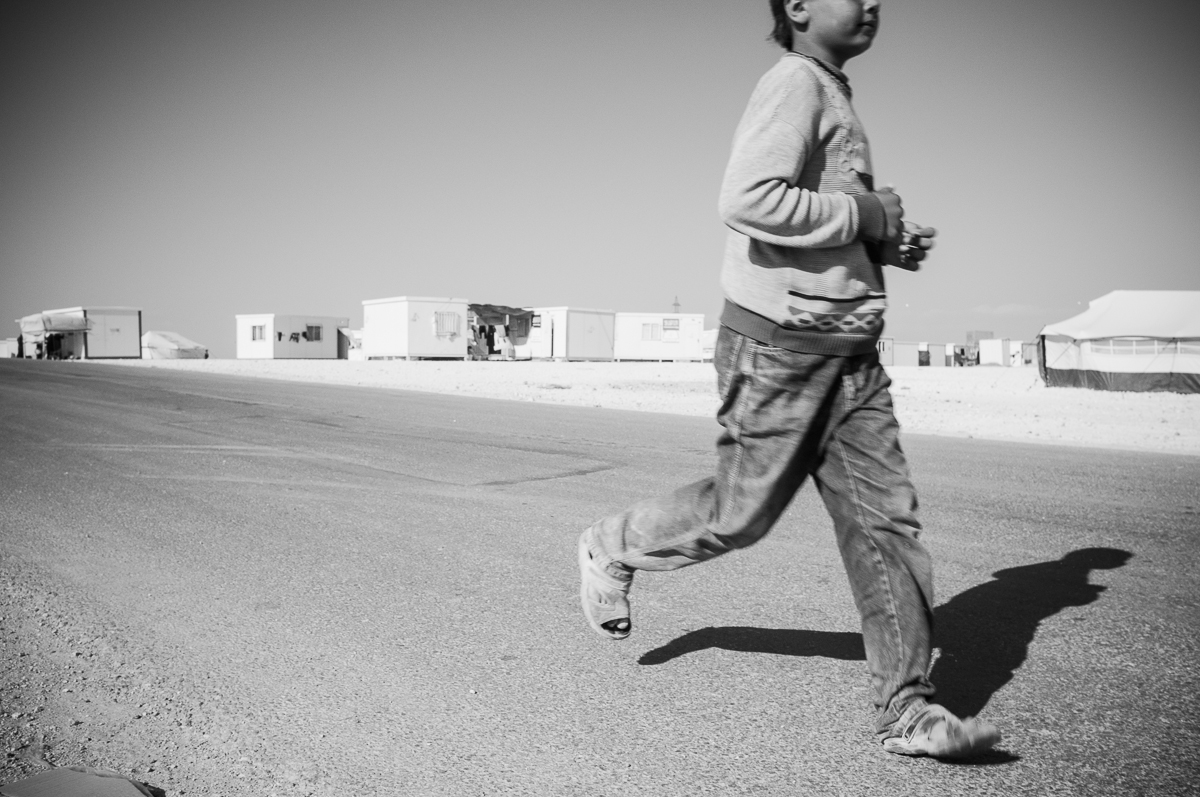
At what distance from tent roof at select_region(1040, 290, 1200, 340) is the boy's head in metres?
23.8

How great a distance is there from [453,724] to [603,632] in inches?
19.7

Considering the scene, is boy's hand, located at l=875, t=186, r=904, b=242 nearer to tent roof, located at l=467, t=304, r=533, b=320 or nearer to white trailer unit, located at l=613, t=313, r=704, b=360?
tent roof, located at l=467, t=304, r=533, b=320

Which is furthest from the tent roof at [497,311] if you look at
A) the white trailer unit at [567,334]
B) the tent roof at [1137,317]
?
the tent roof at [1137,317]

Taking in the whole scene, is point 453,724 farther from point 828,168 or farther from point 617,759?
point 828,168

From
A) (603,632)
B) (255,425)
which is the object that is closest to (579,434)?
(255,425)

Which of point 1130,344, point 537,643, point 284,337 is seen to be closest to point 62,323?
point 284,337

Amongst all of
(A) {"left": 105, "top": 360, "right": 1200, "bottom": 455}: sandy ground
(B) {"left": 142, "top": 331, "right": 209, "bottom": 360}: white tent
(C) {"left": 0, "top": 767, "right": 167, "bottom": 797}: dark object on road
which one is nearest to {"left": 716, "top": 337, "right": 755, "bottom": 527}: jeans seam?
(C) {"left": 0, "top": 767, "right": 167, "bottom": 797}: dark object on road

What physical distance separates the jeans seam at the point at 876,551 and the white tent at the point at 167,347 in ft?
178

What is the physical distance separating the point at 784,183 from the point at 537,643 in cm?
155

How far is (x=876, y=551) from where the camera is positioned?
1.92 metres

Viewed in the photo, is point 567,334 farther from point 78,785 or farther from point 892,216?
point 78,785

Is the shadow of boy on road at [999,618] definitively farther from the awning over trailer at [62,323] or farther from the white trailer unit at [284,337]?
the awning over trailer at [62,323]

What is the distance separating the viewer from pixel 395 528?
4.21 meters

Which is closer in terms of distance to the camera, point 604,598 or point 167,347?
point 604,598
